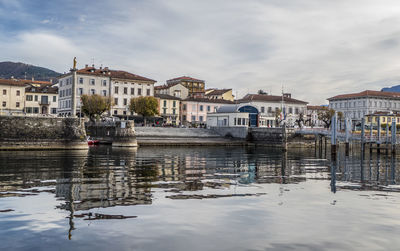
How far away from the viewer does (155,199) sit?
50.6 feet

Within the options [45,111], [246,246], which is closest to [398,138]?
[246,246]

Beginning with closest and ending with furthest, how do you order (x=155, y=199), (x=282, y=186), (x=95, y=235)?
1. (x=95, y=235)
2. (x=155, y=199)
3. (x=282, y=186)

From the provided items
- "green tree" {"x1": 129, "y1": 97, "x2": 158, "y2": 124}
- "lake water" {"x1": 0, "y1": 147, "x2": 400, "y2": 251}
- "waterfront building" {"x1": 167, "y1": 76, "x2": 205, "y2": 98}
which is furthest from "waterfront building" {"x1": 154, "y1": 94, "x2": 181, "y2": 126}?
"lake water" {"x1": 0, "y1": 147, "x2": 400, "y2": 251}

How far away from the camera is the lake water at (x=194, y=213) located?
1017 cm

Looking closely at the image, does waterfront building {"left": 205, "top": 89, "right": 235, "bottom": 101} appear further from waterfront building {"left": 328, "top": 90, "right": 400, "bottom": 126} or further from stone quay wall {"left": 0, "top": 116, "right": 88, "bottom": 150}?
stone quay wall {"left": 0, "top": 116, "right": 88, "bottom": 150}

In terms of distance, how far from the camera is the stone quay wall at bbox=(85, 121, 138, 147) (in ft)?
178

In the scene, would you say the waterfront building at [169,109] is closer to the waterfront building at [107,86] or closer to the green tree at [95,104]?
the waterfront building at [107,86]

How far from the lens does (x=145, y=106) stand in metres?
80.4

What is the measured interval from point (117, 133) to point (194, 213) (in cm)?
4350

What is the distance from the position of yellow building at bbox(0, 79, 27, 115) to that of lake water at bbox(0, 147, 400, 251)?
71.8 meters

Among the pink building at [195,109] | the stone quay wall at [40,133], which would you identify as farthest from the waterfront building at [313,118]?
the stone quay wall at [40,133]

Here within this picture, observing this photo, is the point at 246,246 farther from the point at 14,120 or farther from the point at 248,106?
the point at 248,106

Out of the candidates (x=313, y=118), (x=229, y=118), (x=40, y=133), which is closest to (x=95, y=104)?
(x=229, y=118)

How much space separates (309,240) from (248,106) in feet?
215
